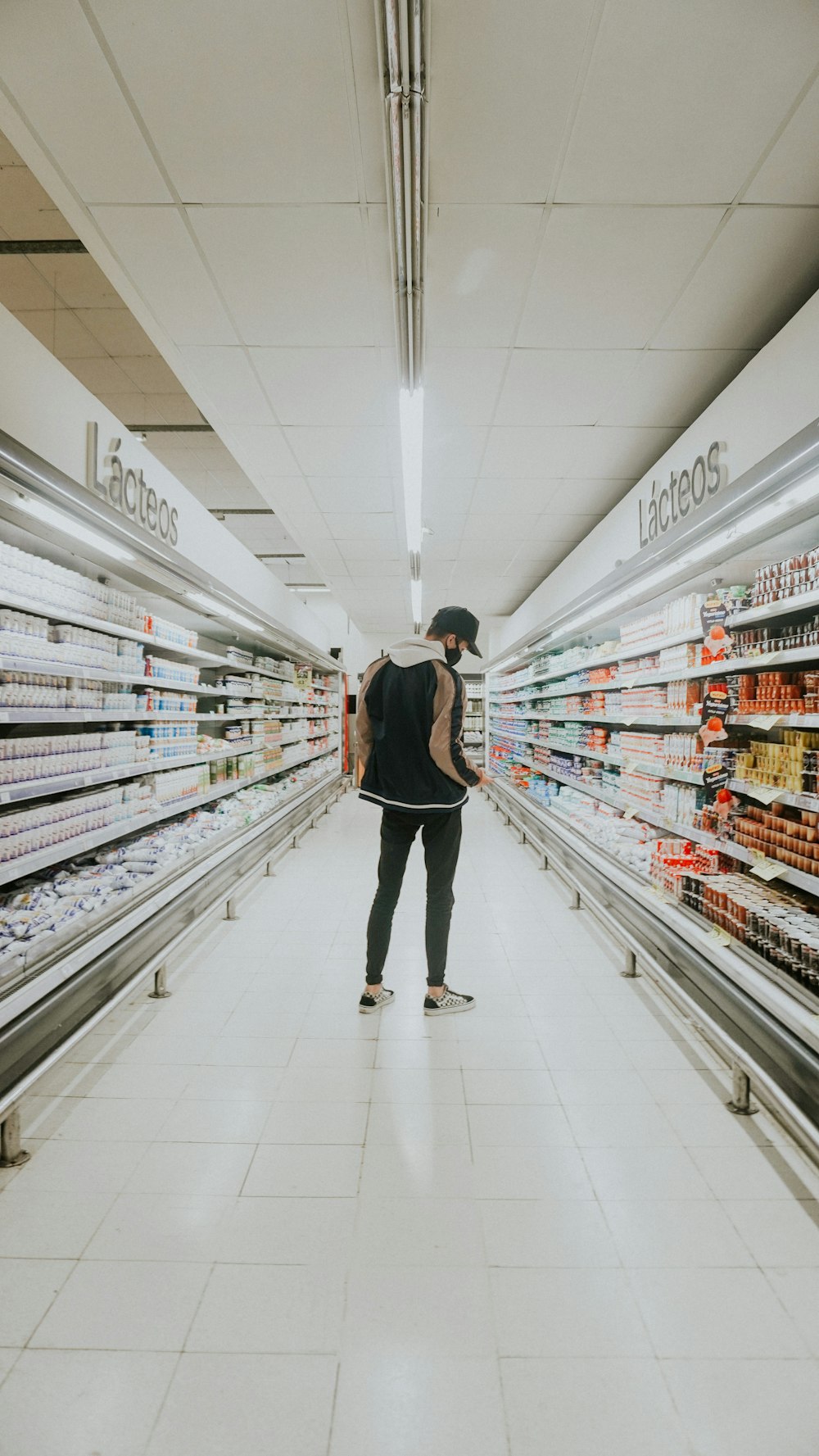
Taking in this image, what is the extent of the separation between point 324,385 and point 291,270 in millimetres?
952

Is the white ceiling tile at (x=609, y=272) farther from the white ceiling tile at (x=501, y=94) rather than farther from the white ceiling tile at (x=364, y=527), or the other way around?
the white ceiling tile at (x=364, y=527)

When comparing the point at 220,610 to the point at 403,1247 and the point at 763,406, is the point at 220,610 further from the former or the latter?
the point at 403,1247

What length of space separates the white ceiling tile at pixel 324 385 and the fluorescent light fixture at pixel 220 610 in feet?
4.07

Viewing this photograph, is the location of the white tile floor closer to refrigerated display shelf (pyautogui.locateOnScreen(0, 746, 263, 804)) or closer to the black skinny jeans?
the black skinny jeans

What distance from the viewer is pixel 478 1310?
4.98 ft

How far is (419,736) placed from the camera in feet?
9.46

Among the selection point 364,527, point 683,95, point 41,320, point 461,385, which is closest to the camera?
→ point 683,95

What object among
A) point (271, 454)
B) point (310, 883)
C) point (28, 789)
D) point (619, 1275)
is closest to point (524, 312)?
point (271, 454)

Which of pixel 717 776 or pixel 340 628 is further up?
pixel 340 628

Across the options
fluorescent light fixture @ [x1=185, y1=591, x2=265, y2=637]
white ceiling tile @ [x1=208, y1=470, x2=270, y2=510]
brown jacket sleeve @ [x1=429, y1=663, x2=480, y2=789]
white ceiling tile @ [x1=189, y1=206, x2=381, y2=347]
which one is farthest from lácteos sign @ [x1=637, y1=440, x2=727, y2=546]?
white ceiling tile @ [x1=208, y1=470, x2=270, y2=510]

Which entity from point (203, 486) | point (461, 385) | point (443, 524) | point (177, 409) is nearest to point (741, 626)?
point (461, 385)

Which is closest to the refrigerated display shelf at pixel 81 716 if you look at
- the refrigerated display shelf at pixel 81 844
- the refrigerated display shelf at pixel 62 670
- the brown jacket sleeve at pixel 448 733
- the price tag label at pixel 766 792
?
the refrigerated display shelf at pixel 62 670

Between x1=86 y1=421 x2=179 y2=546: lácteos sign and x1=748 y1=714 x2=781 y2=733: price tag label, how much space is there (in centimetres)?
272

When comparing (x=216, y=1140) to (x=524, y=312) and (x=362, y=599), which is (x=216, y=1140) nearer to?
(x=524, y=312)
